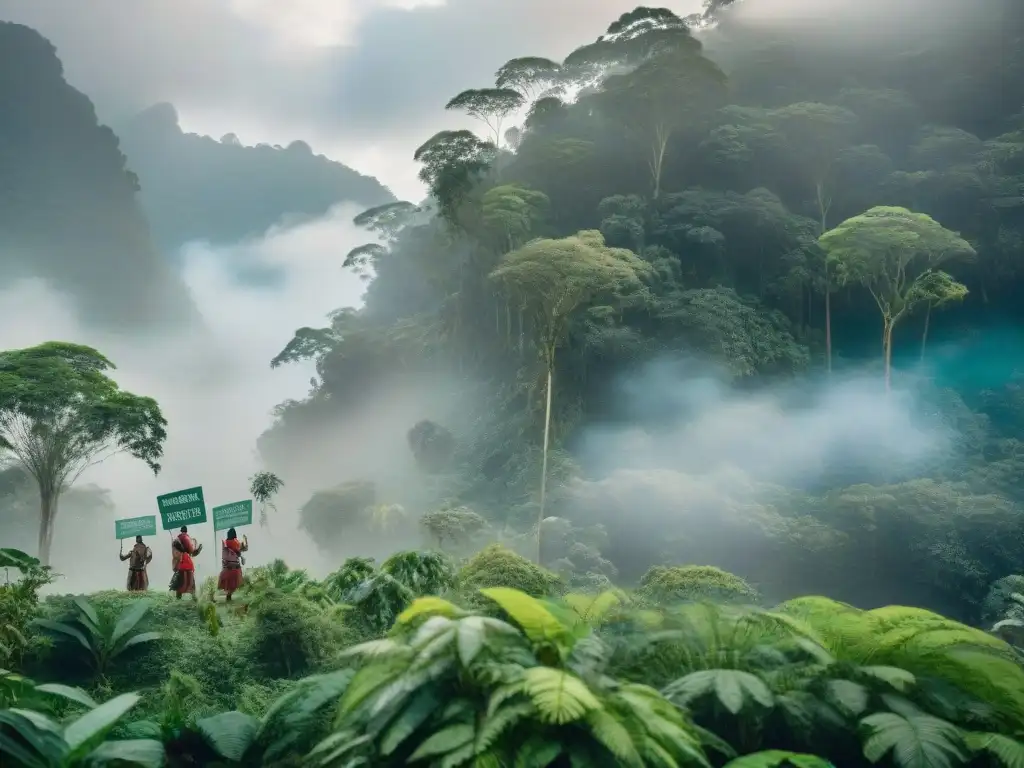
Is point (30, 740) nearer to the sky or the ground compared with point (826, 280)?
nearer to the ground

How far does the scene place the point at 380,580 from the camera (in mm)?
8891

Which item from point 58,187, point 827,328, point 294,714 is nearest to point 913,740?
point 294,714

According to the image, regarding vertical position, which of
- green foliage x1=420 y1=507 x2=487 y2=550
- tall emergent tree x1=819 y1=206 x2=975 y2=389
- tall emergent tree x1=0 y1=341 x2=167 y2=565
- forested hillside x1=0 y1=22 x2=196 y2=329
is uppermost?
forested hillside x1=0 y1=22 x2=196 y2=329

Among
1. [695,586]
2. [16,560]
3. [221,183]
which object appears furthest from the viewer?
[221,183]

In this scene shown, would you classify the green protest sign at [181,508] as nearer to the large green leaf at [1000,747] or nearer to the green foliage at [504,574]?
the green foliage at [504,574]

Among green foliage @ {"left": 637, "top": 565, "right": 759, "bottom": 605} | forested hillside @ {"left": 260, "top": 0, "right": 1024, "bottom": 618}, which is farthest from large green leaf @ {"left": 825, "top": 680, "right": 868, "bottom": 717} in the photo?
forested hillside @ {"left": 260, "top": 0, "right": 1024, "bottom": 618}

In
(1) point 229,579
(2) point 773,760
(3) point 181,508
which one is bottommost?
(1) point 229,579

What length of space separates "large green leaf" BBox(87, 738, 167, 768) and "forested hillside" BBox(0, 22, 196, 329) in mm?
80589

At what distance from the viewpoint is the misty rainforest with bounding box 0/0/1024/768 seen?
179 inches

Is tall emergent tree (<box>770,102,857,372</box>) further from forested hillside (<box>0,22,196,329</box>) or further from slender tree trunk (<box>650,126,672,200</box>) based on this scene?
forested hillside (<box>0,22,196,329</box>)

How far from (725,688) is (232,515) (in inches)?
316

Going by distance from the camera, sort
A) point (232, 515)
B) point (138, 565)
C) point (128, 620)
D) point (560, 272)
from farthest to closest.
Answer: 1. point (560, 272)
2. point (138, 565)
3. point (232, 515)
4. point (128, 620)

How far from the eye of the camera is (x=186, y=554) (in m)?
10.7

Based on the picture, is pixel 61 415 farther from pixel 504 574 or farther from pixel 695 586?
pixel 695 586
